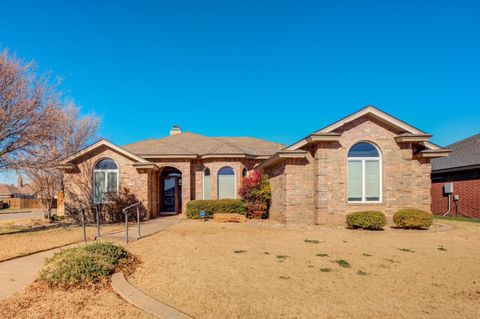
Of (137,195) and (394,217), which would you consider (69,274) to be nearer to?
(137,195)

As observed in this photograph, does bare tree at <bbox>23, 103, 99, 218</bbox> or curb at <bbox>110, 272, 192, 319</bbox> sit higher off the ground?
bare tree at <bbox>23, 103, 99, 218</bbox>

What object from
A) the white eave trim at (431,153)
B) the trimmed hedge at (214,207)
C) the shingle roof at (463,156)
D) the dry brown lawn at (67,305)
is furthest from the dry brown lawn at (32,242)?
the shingle roof at (463,156)

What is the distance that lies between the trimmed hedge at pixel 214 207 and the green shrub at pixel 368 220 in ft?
19.1

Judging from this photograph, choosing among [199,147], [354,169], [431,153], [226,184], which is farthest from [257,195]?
[431,153]

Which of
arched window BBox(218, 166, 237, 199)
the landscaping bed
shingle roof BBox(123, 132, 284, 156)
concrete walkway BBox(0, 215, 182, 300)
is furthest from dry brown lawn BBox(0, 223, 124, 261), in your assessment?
arched window BBox(218, 166, 237, 199)

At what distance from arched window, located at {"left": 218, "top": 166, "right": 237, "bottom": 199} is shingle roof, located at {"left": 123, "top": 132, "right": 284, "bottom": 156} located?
4.23 feet

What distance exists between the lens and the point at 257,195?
14.6 m

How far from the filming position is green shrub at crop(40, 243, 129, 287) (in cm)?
477

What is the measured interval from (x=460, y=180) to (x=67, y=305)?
20124mm

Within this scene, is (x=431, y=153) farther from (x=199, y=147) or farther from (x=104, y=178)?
(x=104, y=178)

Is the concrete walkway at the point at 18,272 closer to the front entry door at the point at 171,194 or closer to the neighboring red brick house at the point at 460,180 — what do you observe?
the front entry door at the point at 171,194

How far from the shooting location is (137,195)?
14.8 meters

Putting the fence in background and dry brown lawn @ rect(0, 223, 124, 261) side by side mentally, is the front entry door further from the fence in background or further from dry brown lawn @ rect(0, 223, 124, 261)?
the fence in background

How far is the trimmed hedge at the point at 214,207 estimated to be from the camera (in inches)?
581
